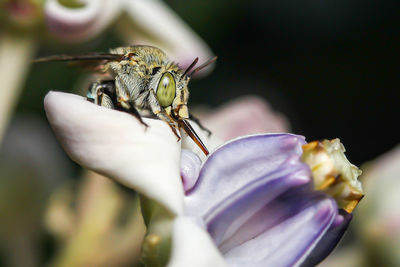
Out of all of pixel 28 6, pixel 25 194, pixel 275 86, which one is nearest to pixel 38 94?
pixel 25 194

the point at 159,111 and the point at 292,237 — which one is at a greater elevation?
the point at 159,111

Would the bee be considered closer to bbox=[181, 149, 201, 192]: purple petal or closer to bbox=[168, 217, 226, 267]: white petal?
bbox=[181, 149, 201, 192]: purple petal

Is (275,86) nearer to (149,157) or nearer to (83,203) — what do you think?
(83,203)

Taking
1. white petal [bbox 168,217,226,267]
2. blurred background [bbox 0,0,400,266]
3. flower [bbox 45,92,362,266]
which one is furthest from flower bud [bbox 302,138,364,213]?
blurred background [bbox 0,0,400,266]

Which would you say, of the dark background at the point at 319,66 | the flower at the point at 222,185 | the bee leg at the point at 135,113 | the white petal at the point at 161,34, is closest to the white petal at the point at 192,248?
the flower at the point at 222,185

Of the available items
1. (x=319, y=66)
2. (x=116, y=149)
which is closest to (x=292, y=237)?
(x=116, y=149)

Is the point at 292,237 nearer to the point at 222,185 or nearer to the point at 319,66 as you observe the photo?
the point at 222,185

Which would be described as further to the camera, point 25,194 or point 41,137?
point 41,137
